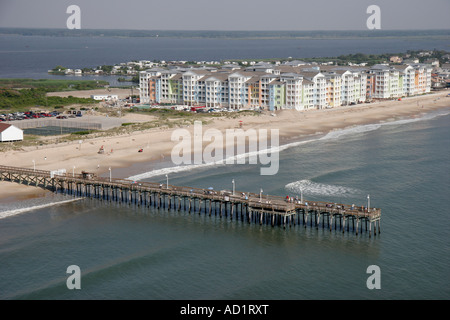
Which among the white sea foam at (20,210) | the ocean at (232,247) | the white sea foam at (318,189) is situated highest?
the white sea foam at (318,189)

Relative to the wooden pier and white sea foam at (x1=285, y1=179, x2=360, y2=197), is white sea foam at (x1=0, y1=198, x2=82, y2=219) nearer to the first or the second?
the wooden pier

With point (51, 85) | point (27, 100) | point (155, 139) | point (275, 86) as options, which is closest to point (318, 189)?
point (155, 139)

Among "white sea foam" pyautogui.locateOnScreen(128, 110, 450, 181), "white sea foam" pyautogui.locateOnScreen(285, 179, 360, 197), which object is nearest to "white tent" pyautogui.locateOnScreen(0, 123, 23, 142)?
"white sea foam" pyautogui.locateOnScreen(128, 110, 450, 181)

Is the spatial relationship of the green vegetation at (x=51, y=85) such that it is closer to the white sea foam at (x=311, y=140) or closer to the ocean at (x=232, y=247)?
the white sea foam at (x=311, y=140)

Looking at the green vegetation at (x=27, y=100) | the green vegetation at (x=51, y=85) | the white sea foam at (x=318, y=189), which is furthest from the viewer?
the green vegetation at (x=51, y=85)

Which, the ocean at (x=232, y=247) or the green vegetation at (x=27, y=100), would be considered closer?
the ocean at (x=232, y=247)

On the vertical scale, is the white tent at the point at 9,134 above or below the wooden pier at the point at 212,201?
above

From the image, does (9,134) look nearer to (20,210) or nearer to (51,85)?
(20,210)

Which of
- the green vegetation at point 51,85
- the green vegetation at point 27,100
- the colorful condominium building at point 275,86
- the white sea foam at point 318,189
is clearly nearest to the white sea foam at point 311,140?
the white sea foam at point 318,189
